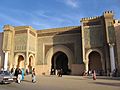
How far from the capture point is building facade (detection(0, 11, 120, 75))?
20375 millimetres

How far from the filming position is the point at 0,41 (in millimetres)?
25312

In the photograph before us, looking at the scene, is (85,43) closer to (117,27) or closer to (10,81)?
(117,27)

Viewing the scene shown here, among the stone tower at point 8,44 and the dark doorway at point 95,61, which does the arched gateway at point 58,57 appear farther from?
the stone tower at point 8,44

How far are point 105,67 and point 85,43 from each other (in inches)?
143

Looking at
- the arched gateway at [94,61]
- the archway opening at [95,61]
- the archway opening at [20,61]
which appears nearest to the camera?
the arched gateway at [94,61]

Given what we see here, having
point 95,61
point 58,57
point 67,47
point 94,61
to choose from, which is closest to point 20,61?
point 58,57

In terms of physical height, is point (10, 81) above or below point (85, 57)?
below

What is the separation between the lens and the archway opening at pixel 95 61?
22.5m

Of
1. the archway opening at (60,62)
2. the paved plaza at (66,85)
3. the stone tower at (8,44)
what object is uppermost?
the stone tower at (8,44)

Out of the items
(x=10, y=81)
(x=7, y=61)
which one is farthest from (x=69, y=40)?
(x=10, y=81)

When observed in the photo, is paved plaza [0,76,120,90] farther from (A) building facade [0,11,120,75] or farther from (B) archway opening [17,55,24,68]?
(B) archway opening [17,55,24,68]

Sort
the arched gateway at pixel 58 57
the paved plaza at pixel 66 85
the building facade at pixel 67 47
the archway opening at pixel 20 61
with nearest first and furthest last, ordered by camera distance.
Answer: the paved plaza at pixel 66 85, the building facade at pixel 67 47, the arched gateway at pixel 58 57, the archway opening at pixel 20 61

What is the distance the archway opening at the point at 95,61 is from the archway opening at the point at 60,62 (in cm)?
453

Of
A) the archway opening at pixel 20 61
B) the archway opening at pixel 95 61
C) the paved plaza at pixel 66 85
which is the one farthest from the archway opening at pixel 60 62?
the paved plaza at pixel 66 85
